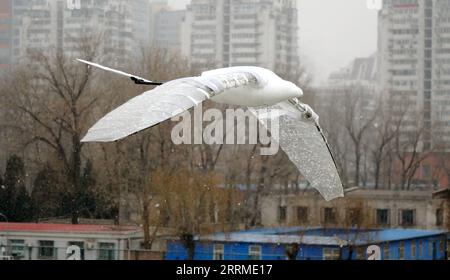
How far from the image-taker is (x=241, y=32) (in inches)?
398

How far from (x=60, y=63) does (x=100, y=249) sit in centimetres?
170

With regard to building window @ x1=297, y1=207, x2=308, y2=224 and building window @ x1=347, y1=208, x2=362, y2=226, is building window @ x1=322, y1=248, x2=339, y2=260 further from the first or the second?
building window @ x1=297, y1=207, x2=308, y2=224

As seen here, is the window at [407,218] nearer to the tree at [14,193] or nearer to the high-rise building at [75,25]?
the high-rise building at [75,25]

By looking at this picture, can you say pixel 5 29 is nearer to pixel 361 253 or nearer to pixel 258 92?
pixel 361 253

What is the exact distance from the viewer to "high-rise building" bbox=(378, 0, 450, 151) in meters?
9.68

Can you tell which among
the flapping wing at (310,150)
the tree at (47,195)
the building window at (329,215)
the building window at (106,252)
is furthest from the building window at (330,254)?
the flapping wing at (310,150)

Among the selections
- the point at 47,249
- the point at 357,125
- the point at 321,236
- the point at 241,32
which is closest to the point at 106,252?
the point at 47,249

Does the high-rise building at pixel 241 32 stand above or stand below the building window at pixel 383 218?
above

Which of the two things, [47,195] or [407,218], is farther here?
[47,195]

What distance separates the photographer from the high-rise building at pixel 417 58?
31.8 ft

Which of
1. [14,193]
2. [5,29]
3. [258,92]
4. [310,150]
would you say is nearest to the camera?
[258,92]

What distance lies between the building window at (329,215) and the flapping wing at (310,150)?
3.88m

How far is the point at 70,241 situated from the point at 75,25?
7.76ft
